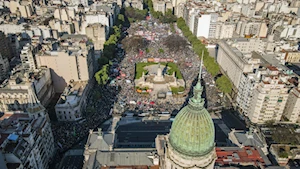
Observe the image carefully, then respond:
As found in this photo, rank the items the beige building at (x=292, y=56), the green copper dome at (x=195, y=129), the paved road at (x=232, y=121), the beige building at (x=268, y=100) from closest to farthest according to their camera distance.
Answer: the green copper dome at (x=195, y=129)
the beige building at (x=268, y=100)
the paved road at (x=232, y=121)
the beige building at (x=292, y=56)

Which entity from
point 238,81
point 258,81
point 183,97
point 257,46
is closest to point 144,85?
point 183,97

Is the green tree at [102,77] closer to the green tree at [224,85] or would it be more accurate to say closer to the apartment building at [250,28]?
the green tree at [224,85]

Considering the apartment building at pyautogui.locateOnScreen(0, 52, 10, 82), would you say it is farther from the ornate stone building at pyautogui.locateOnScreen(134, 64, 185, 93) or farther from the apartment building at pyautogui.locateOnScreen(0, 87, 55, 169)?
the ornate stone building at pyautogui.locateOnScreen(134, 64, 185, 93)

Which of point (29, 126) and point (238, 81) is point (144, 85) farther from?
point (29, 126)

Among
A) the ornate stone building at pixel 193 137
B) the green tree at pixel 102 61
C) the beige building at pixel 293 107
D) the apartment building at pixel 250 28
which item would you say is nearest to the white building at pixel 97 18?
the green tree at pixel 102 61

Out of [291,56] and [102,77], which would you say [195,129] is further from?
[291,56]

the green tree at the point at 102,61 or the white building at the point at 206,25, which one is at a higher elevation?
the white building at the point at 206,25

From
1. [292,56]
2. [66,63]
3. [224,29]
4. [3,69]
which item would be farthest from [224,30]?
[3,69]
